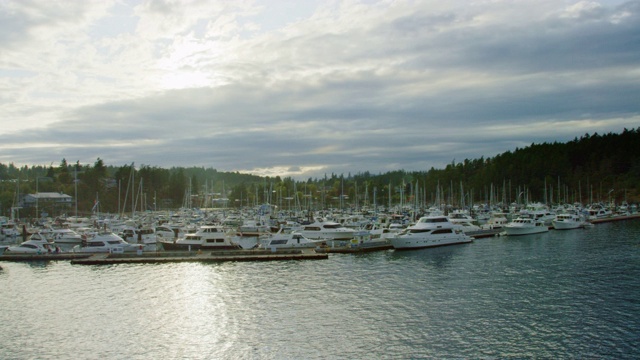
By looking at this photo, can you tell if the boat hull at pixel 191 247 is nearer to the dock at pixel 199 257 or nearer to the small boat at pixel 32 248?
the dock at pixel 199 257

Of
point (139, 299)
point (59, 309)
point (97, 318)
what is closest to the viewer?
point (97, 318)

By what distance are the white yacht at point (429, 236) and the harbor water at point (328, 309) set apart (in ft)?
28.5

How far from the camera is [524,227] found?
289ft

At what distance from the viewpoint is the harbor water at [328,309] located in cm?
3066

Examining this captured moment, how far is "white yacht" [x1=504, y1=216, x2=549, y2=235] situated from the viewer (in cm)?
8762

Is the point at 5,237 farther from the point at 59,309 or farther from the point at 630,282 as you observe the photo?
the point at 630,282

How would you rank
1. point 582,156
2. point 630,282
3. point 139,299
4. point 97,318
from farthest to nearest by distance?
1. point 582,156
2. point 630,282
3. point 139,299
4. point 97,318

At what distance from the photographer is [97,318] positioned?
123ft

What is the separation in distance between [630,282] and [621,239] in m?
36.8

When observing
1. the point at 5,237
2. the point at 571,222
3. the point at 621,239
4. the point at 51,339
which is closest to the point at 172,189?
the point at 5,237

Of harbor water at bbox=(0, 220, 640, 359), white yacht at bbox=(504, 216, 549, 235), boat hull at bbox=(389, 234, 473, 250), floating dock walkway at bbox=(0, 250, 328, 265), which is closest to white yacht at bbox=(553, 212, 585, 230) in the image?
white yacht at bbox=(504, 216, 549, 235)

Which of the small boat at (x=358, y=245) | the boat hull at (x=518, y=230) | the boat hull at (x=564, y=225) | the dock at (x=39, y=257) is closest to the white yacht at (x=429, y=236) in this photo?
the small boat at (x=358, y=245)

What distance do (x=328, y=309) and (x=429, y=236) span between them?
1428 inches

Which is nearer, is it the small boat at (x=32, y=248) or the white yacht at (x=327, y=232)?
the small boat at (x=32, y=248)
